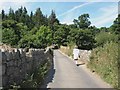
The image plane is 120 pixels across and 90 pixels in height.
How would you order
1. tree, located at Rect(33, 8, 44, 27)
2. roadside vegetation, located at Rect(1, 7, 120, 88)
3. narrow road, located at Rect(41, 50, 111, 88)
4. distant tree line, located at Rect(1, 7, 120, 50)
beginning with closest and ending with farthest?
narrow road, located at Rect(41, 50, 111, 88)
roadside vegetation, located at Rect(1, 7, 120, 88)
distant tree line, located at Rect(1, 7, 120, 50)
tree, located at Rect(33, 8, 44, 27)

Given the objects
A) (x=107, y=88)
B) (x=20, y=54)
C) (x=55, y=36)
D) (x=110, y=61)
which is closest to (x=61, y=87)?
(x=107, y=88)

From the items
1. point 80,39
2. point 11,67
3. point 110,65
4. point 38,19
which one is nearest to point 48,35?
point 80,39

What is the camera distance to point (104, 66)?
17.0 meters

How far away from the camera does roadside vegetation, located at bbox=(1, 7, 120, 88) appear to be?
15.8m

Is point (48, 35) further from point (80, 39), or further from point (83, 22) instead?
point (83, 22)

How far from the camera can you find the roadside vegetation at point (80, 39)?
15766 mm

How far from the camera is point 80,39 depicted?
61312 millimetres

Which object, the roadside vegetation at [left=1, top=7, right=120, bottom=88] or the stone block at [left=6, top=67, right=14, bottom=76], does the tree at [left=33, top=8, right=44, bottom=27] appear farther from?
the stone block at [left=6, top=67, right=14, bottom=76]

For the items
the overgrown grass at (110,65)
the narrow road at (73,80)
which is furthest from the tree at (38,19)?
the overgrown grass at (110,65)

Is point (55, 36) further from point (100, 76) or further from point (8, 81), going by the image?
point (8, 81)

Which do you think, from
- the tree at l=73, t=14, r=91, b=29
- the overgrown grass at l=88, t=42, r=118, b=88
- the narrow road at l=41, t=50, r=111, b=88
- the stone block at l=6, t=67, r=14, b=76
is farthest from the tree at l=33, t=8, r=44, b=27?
the stone block at l=6, t=67, r=14, b=76

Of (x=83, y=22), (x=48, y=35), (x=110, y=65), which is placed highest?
(x=83, y=22)

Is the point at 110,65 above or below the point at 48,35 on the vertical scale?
below

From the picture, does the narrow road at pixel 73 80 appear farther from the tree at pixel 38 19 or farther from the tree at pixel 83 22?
the tree at pixel 38 19
